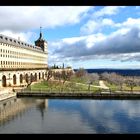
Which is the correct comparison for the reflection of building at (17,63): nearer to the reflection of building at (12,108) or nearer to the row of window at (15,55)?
the row of window at (15,55)

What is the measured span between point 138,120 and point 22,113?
44.5 ft

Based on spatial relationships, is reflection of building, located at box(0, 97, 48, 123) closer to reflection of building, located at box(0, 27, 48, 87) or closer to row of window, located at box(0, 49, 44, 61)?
reflection of building, located at box(0, 27, 48, 87)

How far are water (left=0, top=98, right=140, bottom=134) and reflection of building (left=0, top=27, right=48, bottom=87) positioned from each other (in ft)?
52.2

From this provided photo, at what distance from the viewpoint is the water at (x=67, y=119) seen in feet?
79.8

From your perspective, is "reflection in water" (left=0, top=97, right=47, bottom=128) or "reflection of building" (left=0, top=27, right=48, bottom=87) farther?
"reflection of building" (left=0, top=27, right=48, bottom=87)

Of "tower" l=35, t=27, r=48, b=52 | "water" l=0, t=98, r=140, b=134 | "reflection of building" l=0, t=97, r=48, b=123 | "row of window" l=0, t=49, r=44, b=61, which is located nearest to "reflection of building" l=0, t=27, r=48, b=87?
"row of window" l=0, t=49, r=44, b=61

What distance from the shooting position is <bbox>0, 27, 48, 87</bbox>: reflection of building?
55.9m

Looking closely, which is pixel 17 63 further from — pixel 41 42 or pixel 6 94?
pixel 6 94

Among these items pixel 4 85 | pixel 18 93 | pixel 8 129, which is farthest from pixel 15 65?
pixel 8 129

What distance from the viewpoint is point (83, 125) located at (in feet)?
85.6

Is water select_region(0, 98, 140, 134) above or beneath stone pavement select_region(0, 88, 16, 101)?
beneath

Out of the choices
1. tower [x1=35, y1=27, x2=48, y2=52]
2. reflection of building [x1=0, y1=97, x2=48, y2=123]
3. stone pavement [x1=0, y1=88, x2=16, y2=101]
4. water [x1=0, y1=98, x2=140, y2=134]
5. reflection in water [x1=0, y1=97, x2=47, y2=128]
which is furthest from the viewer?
tower [x1=35, y1=27, x2=48, y2=52]

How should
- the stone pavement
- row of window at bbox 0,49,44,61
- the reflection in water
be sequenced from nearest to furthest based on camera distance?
the reflection in water
the stone pavement
row of window at bbox 0,49,44,61

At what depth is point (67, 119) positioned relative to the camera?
2900 cm
